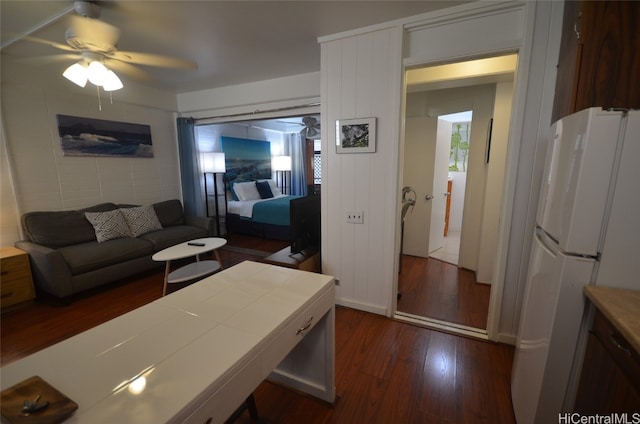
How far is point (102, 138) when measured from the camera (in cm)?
351

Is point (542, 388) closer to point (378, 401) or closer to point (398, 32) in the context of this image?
point (378, 401)

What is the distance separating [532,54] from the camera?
1763 mm

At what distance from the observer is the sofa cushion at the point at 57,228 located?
285cm

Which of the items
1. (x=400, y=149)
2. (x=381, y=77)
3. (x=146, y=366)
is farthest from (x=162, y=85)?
(x=146, y=366)

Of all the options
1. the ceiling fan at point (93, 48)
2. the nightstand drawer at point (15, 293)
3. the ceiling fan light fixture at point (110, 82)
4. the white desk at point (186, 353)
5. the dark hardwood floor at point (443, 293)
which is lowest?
the dark hardwood floor at point (443, 293)

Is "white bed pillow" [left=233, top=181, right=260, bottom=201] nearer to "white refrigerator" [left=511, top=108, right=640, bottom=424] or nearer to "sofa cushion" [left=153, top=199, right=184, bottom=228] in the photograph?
"sofa cushion" [left=153, top=199, right=184, bottom=228]

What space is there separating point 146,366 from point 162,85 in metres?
4.19

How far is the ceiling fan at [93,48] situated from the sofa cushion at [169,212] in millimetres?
2316

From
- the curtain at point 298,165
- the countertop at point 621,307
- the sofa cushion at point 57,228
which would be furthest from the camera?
the curtain at point 298,165

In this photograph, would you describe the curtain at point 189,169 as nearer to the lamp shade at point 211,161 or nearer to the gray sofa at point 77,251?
the lamp shade at point 211,161

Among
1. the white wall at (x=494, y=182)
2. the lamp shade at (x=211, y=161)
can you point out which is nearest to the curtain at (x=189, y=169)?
A: the lamp shade at (x=211, y=161)

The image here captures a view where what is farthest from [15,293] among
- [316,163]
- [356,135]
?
[316,163]

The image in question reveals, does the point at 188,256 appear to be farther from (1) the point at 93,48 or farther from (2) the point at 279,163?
(2) the point at 279,163

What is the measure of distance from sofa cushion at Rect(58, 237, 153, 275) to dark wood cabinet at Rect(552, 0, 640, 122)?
401cm
